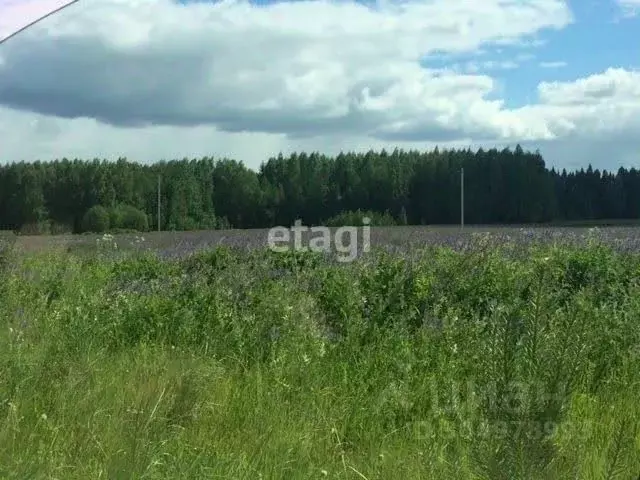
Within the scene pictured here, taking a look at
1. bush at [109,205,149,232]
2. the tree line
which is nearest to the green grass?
the tree line

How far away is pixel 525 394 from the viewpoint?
8.47ft

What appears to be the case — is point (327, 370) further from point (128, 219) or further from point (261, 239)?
point (128, 219)

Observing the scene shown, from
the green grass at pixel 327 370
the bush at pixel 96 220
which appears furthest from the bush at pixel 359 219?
the green grass at pixel 327 370

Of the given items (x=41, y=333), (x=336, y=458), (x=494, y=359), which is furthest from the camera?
(x=41, y=333)

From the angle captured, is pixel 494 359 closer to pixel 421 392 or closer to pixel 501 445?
pixel 501 445

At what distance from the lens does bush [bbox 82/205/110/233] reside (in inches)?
487

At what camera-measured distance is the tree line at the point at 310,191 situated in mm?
11879

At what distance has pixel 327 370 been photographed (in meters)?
5.36

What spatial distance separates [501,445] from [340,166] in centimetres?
1207

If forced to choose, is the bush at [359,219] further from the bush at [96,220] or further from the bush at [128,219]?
the bush at [96,220]

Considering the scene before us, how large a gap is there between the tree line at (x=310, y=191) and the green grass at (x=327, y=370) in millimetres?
3643

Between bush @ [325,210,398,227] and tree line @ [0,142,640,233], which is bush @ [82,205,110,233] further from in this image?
bush @ [325,210,398,227]

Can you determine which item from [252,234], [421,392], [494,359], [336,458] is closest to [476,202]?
[252,234]

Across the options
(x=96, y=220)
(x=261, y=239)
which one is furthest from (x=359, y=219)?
(x=96, y=220)
